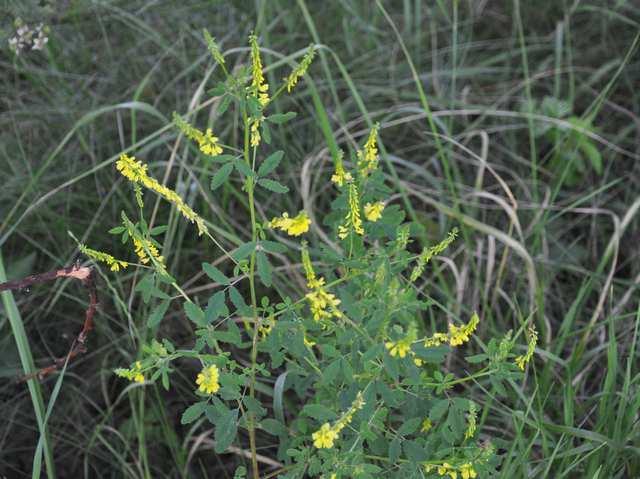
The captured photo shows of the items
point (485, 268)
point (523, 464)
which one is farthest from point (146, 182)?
point (485, 268)

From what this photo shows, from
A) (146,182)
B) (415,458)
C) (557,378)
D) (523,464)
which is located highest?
(146,182)

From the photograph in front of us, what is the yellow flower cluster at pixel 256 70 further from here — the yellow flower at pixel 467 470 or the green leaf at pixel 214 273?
the yellow flower at pixel 467 470

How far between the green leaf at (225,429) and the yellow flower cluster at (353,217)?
1.02 feet

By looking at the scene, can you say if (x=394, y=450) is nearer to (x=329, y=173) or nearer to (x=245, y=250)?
(x=245, y=250)

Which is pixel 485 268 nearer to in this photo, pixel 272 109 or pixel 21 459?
pixel 272 109

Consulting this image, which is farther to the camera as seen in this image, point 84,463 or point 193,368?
point 193,368

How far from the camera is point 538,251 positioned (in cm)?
205

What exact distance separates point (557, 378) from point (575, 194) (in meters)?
0.69

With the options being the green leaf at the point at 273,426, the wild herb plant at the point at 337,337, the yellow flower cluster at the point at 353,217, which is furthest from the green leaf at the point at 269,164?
the green leaf at the point at 273,426

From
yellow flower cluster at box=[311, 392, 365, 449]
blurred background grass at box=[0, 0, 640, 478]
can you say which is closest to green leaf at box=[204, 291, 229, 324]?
yellow flower cluster at box=[311, 392, 365, 449]

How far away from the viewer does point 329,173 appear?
2.18m

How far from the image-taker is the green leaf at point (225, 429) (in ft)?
3.85

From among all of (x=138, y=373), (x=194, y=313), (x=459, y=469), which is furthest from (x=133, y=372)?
(x=459, y=469)

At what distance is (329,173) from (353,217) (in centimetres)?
106
